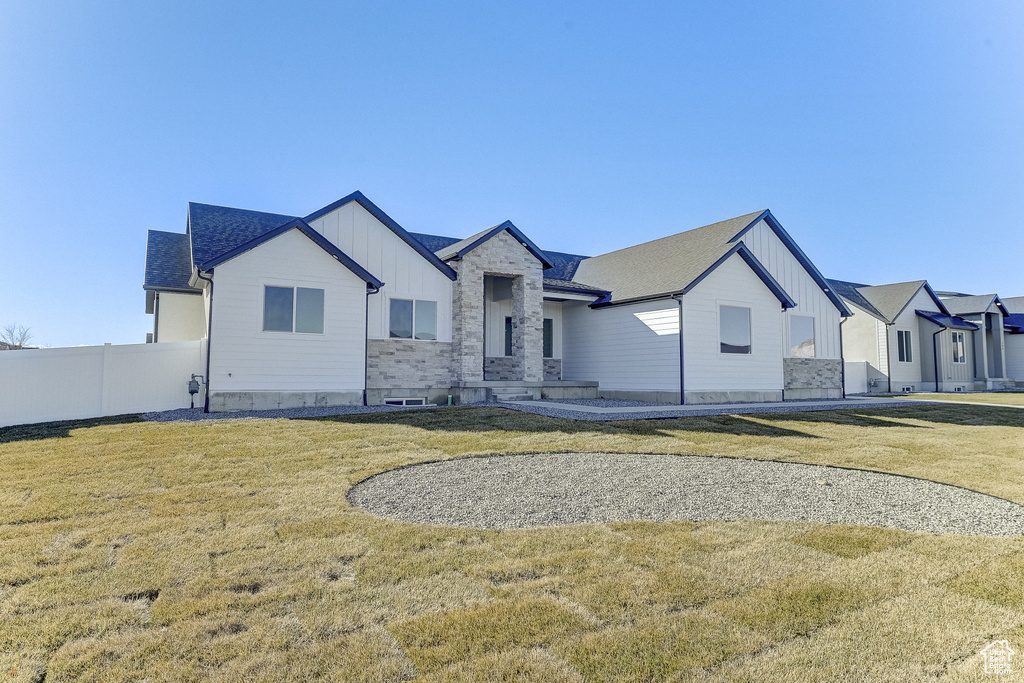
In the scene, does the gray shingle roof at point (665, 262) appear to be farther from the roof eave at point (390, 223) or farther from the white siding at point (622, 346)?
the roof eave at point (390, 223)

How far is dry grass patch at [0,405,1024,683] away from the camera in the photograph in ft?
8.01

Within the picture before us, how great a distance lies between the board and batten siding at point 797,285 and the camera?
19609mm

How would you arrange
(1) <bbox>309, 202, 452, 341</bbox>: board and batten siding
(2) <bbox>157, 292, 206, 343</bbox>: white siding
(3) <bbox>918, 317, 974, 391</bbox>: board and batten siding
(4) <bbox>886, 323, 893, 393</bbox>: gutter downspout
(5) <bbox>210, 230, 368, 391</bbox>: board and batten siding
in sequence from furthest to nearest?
1. (3) <bbox>918, 317, 974, 391</bbox>: board and batten siding
2. (4) <bbox>886, 323, 893, 393</bbox>: gutter downspout
3. (2) <bbox>157, 292, 206, 343</bbox>: white siding
4. (1) <bbox>309, 202, 452, 341</bbox>: board and batten siding
5. (5) <bbox>210, 230, 368, 391</bbox>: board and batten siding

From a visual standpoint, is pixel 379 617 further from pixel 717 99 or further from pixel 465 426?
pixel 717 99

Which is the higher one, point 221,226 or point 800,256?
point 221,226

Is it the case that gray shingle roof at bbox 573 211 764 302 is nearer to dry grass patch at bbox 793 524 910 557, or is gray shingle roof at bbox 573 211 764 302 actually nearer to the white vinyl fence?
dry grass patch at bbox 793 524 910 557

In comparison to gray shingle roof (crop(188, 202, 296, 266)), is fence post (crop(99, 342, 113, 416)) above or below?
below

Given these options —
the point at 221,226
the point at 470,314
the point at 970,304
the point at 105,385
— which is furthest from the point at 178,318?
the point at 970,304

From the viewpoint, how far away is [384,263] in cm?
1585

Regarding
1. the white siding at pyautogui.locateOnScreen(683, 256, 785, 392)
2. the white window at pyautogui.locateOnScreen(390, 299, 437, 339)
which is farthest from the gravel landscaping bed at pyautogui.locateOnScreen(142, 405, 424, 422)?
the white siding at pyautogui.locateOnScreen(683, 256, 785, 392)

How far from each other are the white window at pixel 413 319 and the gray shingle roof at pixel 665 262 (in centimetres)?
676

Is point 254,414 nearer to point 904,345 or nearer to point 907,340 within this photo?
point 904,345

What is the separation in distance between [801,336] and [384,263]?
15.6m

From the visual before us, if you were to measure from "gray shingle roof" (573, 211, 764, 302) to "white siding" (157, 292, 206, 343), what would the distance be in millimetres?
14931
